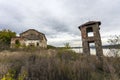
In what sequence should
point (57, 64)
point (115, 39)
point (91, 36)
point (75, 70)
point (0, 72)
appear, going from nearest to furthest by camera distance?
point (0, 72), point (75, 70), point (57, 64), point (115, 39), point (91, 36)

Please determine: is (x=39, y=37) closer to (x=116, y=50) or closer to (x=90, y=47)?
(x=90, y=47)

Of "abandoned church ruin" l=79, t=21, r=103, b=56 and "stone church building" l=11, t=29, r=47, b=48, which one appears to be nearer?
"abandoned church ruin" l=79, t=21, r=103, b=56

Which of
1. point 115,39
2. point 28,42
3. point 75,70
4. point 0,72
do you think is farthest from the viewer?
point 28,42

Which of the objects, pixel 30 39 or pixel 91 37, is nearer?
pixel 91 37

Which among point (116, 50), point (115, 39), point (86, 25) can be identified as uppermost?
point (86, 25)

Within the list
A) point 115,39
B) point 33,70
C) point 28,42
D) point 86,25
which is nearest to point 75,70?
point 33,70

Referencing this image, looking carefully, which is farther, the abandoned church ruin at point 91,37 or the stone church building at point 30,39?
the stone church building at point 30,39

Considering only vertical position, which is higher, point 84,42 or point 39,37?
point 39,37

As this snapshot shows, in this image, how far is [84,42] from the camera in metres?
16.2

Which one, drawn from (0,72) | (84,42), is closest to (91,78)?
(0,72)

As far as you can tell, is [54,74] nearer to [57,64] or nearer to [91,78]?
[57,64]

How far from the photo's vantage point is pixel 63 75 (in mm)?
3846

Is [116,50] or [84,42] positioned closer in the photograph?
[116,50]

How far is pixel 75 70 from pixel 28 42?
3187 cm
